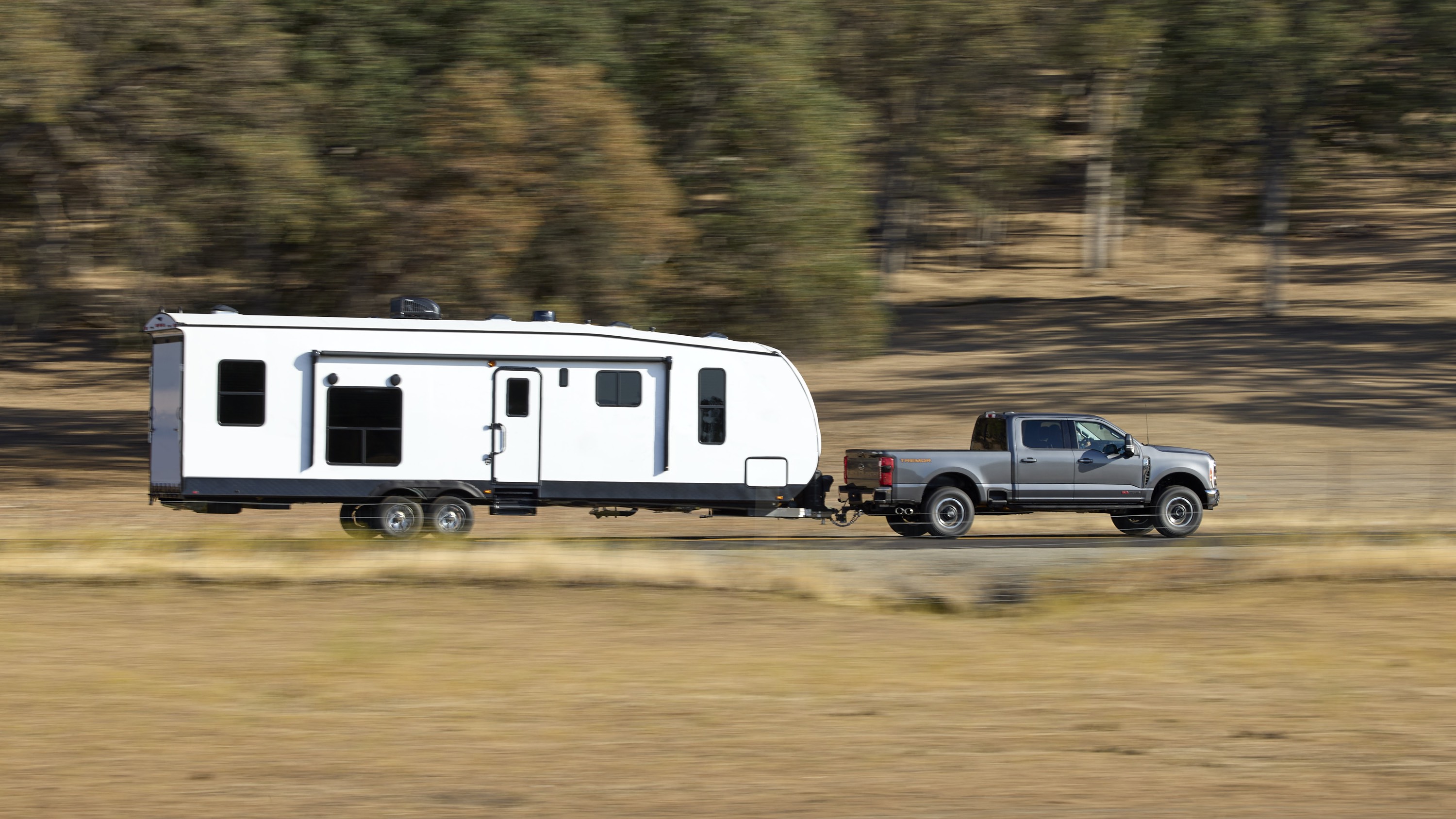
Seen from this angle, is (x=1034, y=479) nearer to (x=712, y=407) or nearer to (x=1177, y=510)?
(x=1177, y=510)

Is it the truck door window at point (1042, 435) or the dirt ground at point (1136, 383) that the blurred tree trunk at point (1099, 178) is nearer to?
the dirt ground at point (1136, 383)

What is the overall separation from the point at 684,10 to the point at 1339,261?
37.4 meters

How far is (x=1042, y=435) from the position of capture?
19.7 m

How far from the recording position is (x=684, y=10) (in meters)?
26.0

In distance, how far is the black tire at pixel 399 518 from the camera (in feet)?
58.5

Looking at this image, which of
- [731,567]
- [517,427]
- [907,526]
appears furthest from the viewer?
[907,526]

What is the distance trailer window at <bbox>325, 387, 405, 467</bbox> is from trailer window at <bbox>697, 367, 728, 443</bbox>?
12.1ft

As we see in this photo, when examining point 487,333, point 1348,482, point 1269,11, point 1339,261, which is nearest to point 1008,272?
point 1339,261

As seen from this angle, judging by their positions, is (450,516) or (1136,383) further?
(1136,383)

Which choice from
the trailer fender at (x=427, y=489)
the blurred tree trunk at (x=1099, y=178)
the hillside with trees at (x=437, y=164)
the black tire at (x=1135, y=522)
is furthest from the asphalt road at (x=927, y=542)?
the blurred tree trunk at (x=1099, y=178)

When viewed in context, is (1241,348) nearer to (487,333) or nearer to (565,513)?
(565,513)

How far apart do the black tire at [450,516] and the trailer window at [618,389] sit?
2.10m

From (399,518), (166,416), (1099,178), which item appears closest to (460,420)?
(399,518)

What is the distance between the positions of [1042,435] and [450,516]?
7.89 m
